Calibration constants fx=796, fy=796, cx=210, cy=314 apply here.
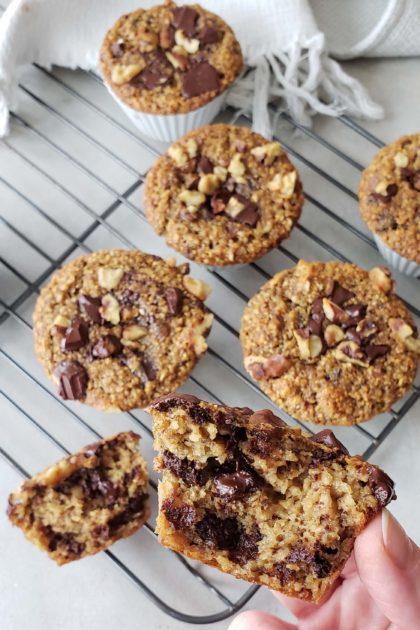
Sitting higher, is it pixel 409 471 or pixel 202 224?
pixel 202 224

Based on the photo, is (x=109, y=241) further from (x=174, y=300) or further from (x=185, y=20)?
(x=185, y=20)

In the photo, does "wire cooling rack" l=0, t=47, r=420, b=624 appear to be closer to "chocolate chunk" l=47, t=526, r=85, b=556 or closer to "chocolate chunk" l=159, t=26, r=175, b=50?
"chocolate chunk" l=47, t=526, r=85, b=556

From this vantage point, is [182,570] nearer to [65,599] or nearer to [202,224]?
[65,599]

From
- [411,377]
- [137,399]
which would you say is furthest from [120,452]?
[411,377]

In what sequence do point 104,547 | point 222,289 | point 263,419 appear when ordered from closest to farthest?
point 263,419, point 104,547, point 222,289

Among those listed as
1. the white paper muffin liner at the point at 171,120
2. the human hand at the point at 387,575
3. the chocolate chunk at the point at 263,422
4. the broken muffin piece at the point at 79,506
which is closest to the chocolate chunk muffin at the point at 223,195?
the white paper muffin liner at the point at 171,120

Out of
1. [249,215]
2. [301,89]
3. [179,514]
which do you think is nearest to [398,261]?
[249,215]

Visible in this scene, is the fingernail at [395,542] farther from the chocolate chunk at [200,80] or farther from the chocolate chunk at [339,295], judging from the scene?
the chocolate chunk at [200,80]
